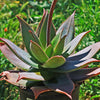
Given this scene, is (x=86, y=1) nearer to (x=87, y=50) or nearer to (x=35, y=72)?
(x=87, y=50)

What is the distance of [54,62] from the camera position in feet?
4.89

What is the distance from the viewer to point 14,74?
1684 millimetres

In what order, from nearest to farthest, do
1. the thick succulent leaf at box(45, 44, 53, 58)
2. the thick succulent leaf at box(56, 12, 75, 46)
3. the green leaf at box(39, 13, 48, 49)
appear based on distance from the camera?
the thick succulent leaf at box(45, 44, 53, 58), the green leaf at box(39, 13, 48, 49), the thick succulent leaf at box(56, 12, 75, 46)

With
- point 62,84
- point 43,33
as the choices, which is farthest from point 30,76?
point 43,33

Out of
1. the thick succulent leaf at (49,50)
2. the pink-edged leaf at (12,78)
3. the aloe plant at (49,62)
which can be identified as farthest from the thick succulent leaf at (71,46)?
the pink-edged leaf at (12,78)

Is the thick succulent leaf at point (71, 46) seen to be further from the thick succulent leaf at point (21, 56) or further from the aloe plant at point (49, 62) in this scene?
the thick succulent leaf at point (21, 56)

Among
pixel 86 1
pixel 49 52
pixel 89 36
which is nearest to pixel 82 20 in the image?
pixel 89 36

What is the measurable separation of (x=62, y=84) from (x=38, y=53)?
25 cm

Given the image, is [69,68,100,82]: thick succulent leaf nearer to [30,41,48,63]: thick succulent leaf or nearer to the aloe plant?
the aloe plant

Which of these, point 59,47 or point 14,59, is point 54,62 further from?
point 14,59

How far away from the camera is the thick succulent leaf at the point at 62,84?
1467 millimetres

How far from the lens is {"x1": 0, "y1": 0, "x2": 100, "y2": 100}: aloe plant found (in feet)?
4.93

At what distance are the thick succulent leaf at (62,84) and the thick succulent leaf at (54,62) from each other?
0.11 m

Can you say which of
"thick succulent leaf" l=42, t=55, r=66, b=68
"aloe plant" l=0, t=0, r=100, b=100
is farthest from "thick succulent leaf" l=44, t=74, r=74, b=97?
"thick succulent leaf" l=42, t=55, r=66, b=68
